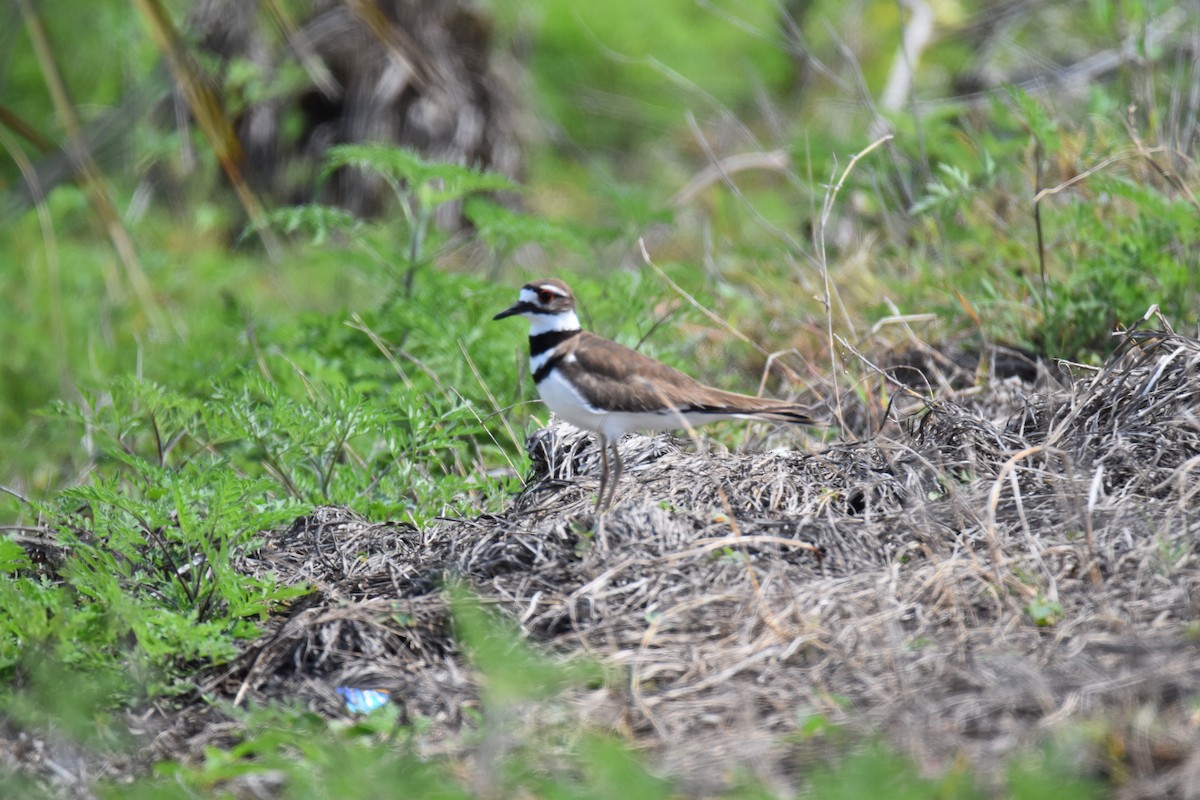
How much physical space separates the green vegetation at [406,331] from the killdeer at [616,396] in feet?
0.94

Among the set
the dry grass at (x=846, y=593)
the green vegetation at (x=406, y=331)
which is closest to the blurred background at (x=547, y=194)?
Result: the green vegetation at (x=406, y=331)

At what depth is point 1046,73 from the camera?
28.8ft

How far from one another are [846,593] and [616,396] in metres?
1.18

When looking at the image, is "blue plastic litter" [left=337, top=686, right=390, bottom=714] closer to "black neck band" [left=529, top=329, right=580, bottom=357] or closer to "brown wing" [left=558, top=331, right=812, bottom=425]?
"brown wing" [left=558, top=331, right=812, bottom=425]

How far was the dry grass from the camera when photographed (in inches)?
110

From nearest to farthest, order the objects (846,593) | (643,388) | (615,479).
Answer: (846,593) < (615,479) < (643,388)

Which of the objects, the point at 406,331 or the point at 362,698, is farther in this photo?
the point at 406,331

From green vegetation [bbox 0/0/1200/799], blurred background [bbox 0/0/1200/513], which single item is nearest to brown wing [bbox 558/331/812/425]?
A: green vegetation [bbox 0/0/1200/799]

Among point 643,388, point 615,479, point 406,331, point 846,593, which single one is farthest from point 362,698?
point 406,331

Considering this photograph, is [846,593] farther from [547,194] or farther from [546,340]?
[547,194]

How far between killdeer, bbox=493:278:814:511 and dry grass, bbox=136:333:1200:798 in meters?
0.17

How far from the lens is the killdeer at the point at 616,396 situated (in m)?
4.27

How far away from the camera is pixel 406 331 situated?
5.82 m

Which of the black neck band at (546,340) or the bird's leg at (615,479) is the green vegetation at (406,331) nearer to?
the black neck band at (546,340)
